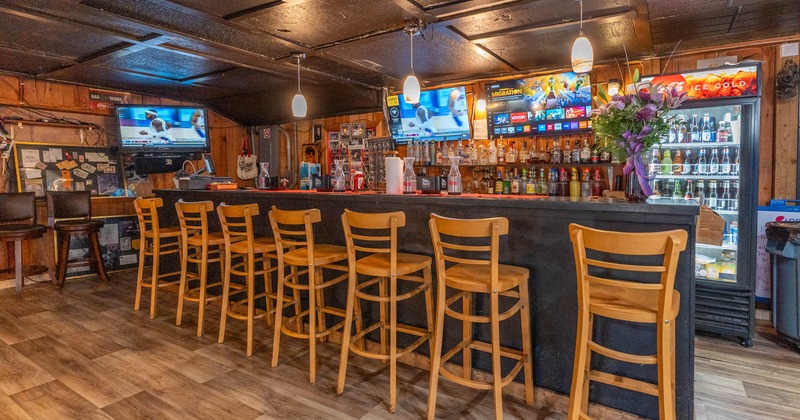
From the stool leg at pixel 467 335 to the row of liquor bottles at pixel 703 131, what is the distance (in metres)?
2.48

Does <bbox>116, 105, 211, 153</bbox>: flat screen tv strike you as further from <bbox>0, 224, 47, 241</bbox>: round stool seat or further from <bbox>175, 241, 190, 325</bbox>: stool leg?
<bbox>175, 241, 190, 325</bbox>: stool leg

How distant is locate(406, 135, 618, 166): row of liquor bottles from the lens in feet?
14.8

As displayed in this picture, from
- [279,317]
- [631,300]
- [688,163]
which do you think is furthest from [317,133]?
[631,300]

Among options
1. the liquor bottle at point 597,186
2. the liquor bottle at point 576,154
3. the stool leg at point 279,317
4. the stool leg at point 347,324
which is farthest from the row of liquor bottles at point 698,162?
the stool leg at point 279,317

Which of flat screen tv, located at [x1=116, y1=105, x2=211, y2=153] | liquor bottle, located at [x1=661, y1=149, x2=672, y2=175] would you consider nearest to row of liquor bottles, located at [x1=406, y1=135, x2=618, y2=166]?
liquor bottle, located at [x1=661, y1=149, x2=672, y2=175]

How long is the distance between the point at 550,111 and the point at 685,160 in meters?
1.35

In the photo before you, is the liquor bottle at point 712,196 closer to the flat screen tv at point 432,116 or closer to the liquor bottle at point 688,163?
the liquor bottle at point 688,163

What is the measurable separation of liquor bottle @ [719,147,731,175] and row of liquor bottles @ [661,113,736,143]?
0.34 feet

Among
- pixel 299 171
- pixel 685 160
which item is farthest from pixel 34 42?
pixel 685 160

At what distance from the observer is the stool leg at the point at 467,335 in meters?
2.51

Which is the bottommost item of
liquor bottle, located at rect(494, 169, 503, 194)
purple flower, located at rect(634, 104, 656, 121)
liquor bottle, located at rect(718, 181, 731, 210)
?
liquor bottle, located at rect(718, 181, 731, 210)

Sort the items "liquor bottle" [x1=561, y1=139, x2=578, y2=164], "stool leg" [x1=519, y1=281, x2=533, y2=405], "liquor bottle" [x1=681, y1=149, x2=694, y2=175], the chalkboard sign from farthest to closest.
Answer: the chalkboard sign, "liquor bottle" [x1=561, y1=139, x2=578, y2=164], "liquor bottle" [x1=681, y1=149, x2=694, y2=175], "stool leg" [x1=519, y1=281, x2=533, y2=405]

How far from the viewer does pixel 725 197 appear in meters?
3.69

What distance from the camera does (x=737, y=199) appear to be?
3510mm
